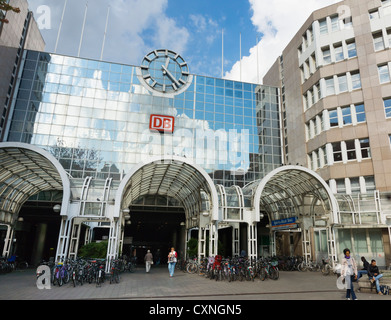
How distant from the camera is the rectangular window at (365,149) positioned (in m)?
23.6

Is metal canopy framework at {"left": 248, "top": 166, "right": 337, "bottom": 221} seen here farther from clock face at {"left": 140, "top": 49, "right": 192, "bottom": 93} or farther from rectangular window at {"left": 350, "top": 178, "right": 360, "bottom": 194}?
clock face at {"left": 140, "top": 49, "right": 192, "bottom": 93}

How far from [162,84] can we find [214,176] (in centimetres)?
1340

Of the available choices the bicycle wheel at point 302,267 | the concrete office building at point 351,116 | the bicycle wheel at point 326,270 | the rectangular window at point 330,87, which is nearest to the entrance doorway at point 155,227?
the bicycle wheel at point 302,267

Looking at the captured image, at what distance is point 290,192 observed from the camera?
21.6m

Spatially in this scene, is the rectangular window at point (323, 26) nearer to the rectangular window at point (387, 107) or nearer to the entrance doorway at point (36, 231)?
the rectangular window at point (387, 107)

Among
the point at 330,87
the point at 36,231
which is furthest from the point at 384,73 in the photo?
the point at 36,231

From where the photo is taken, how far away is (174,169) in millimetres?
19031

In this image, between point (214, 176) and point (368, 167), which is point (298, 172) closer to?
point (368, 167)

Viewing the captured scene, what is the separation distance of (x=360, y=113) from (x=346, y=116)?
47.0 inches

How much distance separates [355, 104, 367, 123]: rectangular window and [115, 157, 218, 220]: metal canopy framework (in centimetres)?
1669

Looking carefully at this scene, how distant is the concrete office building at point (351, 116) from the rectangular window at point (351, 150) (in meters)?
0.07
